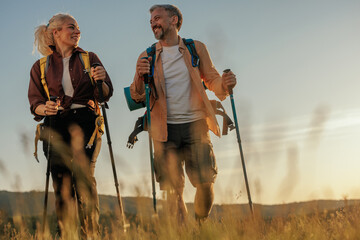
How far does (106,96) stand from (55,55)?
3.20 ft

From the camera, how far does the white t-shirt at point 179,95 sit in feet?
19.1

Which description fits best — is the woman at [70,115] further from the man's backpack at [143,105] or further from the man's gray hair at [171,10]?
the man's gray hair at [171,10]

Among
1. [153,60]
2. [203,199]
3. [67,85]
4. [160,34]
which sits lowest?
[203,199]

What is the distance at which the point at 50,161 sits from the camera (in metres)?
5.89

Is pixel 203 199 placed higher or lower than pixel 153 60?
lower

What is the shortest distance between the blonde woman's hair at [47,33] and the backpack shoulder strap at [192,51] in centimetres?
160

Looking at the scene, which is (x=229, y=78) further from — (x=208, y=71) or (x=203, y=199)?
(x=203, y=199)

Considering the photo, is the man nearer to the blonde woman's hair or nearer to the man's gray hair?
the man's gray hair

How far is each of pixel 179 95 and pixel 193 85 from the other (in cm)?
24

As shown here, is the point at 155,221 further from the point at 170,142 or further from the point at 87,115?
the point at 87,115

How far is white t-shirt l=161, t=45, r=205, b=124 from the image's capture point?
19.1ft

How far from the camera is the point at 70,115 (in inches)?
230

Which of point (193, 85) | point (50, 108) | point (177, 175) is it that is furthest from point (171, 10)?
point (177, 175)

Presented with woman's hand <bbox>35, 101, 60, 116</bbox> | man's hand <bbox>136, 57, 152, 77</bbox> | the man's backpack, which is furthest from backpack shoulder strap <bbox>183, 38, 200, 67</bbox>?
woman's hand <bbox>35, 101, 60, 116</bbox>
